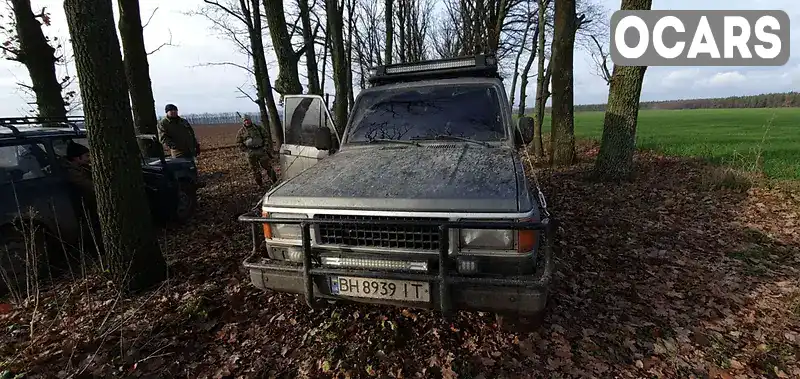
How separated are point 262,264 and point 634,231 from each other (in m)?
5.12

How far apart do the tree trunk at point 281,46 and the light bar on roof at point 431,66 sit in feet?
15.1

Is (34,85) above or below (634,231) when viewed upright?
above

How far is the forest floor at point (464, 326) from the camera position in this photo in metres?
2.91

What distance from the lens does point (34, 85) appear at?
8.43 meters

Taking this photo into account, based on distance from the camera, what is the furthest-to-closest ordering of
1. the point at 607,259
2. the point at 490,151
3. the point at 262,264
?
the point at 607,259, the point at 490,151, the point at 262,264

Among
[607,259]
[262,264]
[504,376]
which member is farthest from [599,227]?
[262,264]

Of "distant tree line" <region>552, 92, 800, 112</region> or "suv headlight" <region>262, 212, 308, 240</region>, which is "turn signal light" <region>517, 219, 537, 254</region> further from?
"distant tree line" <region>552, 92, 800, 112</region>

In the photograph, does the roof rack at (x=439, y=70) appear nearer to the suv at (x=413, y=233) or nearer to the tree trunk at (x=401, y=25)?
the suv at (x=413, y=233)

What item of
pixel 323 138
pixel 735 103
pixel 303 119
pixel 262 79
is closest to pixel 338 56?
pixel 262 79

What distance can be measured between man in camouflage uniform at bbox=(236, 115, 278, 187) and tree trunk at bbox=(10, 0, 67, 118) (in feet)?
13.0

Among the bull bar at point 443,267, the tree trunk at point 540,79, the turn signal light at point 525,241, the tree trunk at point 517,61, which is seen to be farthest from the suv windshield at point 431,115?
the tree trunk at point 517,61

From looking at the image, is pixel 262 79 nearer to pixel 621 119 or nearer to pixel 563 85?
pixel 563 85

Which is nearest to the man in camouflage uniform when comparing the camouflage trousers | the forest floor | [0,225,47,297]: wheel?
the camouflage trousers

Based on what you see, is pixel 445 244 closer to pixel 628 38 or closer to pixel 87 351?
pixel 87 351
